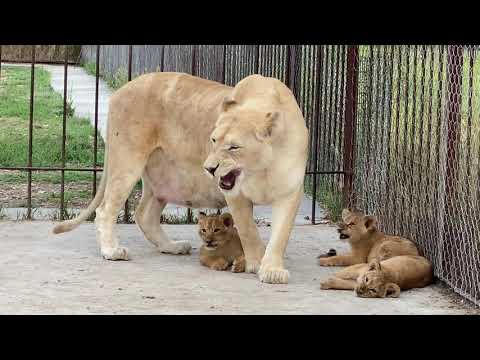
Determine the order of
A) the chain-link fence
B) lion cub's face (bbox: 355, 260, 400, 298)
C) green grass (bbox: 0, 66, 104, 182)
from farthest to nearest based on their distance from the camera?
green grass (bbox: 0, 66, 104, 182), the chain-link fence, lion cub's face (bbox: 355, 260, 400, 298)

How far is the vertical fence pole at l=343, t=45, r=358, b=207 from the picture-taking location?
7.92 m

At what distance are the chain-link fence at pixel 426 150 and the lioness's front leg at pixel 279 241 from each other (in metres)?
0.87

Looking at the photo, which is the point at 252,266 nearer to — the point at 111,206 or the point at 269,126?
the point at 269,126

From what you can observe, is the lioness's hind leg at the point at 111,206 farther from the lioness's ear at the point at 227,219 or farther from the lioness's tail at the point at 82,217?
the lioness's ear at the point at 227,219

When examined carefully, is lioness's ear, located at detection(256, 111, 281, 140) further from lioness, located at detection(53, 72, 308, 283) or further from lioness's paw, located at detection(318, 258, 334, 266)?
lioness's paw, located at detection(318, 258, 334, 266)

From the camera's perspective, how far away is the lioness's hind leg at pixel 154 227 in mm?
6852

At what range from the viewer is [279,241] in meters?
6.07

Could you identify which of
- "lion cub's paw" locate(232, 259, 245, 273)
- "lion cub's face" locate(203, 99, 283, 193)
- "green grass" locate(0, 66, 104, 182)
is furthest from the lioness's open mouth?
"green grass" locate(0, 66, 104, 182)

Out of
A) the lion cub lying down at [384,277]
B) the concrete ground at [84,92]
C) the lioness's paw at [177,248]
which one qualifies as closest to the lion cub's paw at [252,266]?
the lion cub lying down at [384,277]

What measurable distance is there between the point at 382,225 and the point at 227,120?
1.87m

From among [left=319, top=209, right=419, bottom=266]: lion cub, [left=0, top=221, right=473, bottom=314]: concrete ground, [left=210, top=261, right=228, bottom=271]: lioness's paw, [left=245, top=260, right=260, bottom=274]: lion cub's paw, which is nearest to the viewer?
[left=0, top=221, right=473, bottom=314]: concrete ground

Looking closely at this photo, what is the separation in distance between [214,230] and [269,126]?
0.81 metres

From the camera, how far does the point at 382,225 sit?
24.0ft

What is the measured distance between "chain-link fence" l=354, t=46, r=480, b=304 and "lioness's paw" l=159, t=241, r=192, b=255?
141cm
